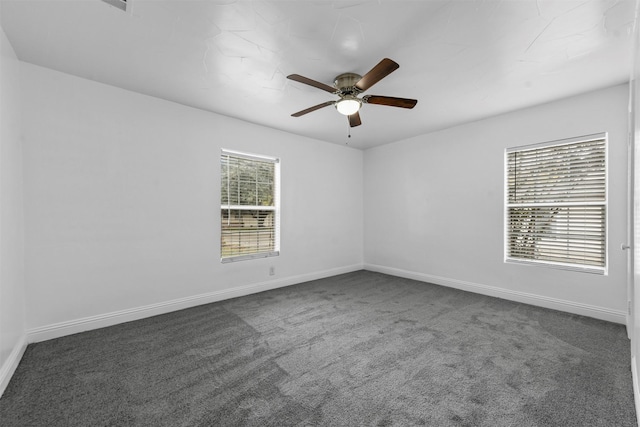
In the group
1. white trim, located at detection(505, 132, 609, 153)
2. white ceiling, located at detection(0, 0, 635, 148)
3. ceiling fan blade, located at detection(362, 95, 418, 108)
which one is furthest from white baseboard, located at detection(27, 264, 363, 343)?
white trim, located at detection(505, 132, 609, 153)

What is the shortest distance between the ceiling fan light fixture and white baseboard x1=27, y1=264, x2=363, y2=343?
2.79 meters

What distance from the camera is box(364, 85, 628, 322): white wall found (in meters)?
3.00

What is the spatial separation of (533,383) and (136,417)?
2612 millimetres

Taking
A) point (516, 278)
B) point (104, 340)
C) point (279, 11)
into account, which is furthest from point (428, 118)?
point (104, 340)

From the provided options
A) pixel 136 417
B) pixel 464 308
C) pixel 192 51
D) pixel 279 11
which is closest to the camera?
pixel 136 417

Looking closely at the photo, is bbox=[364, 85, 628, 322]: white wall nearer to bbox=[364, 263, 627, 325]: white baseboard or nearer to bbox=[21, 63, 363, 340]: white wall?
bbox=[364, 263, 627, 325]: white baseboard

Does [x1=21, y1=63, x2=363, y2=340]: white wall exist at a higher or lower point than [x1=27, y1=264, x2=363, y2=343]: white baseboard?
higher

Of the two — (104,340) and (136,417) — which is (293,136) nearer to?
(104,340)

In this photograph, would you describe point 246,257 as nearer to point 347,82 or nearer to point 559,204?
point 347,82

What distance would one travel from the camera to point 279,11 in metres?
1.84

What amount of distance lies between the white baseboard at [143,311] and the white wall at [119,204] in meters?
0.01

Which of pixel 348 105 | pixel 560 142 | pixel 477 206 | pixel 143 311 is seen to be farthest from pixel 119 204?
pixel 560 142

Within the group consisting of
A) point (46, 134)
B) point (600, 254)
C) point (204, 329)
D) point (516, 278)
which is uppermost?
point (46, 134)

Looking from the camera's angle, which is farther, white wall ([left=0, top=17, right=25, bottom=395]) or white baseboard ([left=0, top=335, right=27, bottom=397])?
white wall ([left=0, top=17, right=25, bottom=395])
